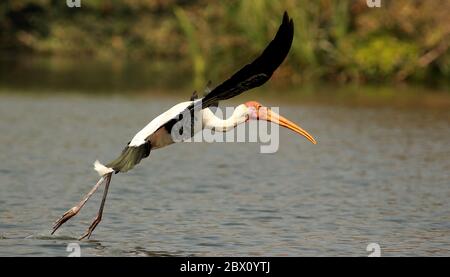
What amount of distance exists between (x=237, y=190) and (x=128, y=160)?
13.4 ft

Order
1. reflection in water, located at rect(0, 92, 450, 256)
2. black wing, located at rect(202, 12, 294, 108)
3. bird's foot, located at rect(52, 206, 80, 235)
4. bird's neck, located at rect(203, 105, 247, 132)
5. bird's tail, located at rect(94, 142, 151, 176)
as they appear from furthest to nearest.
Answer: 1. bird's neck, located at rect(203, 105, 247, 132)
2. reflection in water, located at rect(0, 92, 450, 256)
3. bird's foot, located at rect(52, 206, 80, 235)
4. bird's tail, located at rect(94, 142, 151, 176)
5. black wing, located at rect(202, 12, 294, 108)

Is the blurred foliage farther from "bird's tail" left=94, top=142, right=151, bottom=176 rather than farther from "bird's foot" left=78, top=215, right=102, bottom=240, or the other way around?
"bird's tail" left=94, top=142, right=151, bottom=176

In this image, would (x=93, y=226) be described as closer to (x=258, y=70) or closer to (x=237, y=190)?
(x=258, y=70)

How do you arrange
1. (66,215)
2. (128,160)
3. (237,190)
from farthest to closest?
(237,190) → (66,215) → (128,160)

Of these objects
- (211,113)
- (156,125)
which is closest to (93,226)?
(156,125)

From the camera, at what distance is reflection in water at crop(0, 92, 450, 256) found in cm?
1223

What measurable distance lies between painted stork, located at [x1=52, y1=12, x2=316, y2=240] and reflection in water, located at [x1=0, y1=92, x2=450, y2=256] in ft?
2.51

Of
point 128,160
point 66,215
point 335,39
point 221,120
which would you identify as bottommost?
point 66,215

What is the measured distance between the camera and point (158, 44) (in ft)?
147

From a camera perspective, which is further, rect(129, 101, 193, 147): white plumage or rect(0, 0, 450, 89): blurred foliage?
rect(0, 0, 450, 89): blurred foliage

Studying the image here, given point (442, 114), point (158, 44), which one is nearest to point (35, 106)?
point (442, 114)

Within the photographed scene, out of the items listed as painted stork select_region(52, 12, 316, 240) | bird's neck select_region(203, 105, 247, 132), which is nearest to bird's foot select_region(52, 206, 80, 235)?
painted stork select_region(52, 12, 316, 240)

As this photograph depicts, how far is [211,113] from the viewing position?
1258 centimetres

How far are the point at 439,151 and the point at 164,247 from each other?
8.72 m
